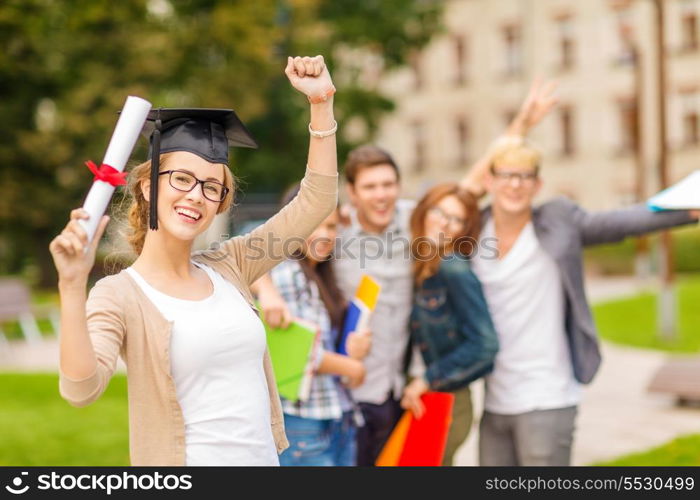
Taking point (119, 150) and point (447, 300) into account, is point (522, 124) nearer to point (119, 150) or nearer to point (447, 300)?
point (447, 300)

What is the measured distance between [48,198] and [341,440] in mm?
23883

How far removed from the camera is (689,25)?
111 ft

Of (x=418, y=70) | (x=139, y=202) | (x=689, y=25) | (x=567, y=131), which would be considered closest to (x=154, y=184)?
(x=139, y=202)

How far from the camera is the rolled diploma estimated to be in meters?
2.07

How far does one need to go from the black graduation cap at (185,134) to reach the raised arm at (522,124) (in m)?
1.90

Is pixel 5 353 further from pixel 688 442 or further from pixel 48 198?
pixel 48 198

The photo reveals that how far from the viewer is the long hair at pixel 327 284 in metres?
4.27

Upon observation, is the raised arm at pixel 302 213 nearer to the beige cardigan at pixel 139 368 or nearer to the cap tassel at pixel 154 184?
the beige cardigan at pixel 139 368

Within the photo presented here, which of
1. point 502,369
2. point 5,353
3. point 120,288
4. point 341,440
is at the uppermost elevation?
point 120,288

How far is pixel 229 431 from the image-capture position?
250 centimetres

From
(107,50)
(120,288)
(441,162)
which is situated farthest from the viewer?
(441,162)

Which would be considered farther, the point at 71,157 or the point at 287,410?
the point at 71,157

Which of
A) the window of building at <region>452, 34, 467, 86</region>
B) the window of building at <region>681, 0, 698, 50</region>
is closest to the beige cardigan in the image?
the window of building at <region>681, 0, 698, 50</region>

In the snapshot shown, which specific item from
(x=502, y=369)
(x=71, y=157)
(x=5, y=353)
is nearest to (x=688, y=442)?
(x=502, y=369)
